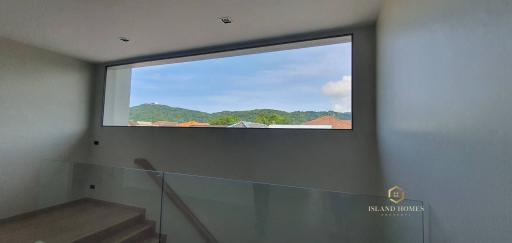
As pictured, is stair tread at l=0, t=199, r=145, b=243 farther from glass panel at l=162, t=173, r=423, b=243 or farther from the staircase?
glass panel at l=162, t=173, r=423, b=243

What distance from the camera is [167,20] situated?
2898 millimetres

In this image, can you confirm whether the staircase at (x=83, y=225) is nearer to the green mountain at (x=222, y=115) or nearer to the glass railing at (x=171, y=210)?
the glass railing at (x=171, y=210)

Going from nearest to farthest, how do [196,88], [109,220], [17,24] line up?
1. [17,24]
2. [109,220]
3. [196,88]

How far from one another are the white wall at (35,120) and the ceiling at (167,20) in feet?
1.32

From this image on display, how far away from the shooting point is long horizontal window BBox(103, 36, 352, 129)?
126 inches

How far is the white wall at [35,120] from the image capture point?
12.0 feet

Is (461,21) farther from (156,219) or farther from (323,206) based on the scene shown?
(156,219)

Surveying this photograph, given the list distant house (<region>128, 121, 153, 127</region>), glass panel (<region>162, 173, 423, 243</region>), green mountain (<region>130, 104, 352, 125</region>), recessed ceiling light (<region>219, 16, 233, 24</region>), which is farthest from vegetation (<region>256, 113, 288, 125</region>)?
distant house (<region>128, 121, 153, 127</region>)

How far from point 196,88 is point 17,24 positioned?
227 cm

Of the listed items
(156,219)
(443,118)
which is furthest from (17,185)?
(443,118)

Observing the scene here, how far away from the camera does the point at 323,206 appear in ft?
9.04

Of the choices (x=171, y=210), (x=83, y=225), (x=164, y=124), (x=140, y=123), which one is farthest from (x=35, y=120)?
(x=171, y=210)

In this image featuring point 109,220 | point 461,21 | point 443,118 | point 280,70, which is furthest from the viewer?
point 109,220

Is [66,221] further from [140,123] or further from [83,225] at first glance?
[140,123]
